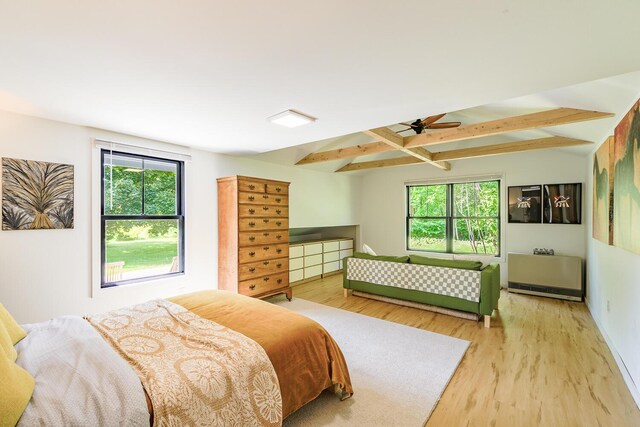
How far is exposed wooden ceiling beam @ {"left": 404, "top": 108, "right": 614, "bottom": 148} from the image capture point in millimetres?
2637

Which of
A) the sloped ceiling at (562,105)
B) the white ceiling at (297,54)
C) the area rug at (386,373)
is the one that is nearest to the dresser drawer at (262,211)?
the sloped ceiling at (562,105)

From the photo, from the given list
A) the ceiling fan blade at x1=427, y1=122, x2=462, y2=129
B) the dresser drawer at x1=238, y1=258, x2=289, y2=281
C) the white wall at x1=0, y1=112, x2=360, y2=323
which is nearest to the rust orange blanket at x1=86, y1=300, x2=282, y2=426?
the white wall at x1=0, y1=112, x2=360, y2=323

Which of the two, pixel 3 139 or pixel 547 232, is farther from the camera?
pixel 547 232

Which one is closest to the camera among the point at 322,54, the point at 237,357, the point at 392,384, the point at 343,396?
the point at 237,357

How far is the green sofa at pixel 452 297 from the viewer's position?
10.7 feet

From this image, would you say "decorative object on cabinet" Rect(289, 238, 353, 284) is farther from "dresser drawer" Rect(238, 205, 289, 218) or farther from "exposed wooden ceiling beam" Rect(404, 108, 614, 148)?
"exposed wooden ceiling beam" Rect(404, 108, 614, 148)

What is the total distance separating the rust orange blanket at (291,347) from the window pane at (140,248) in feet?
5.04

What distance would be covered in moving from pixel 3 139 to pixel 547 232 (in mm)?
7134

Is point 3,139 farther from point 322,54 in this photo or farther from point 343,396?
point 343,396

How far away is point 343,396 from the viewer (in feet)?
6.60

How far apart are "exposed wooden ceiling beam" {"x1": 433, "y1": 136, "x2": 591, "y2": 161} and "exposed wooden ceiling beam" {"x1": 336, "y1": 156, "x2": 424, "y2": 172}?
68 centimetres

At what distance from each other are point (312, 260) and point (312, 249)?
0.23 meters

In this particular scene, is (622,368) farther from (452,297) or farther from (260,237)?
(260,237)

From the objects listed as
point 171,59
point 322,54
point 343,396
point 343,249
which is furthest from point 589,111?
point 343,249
